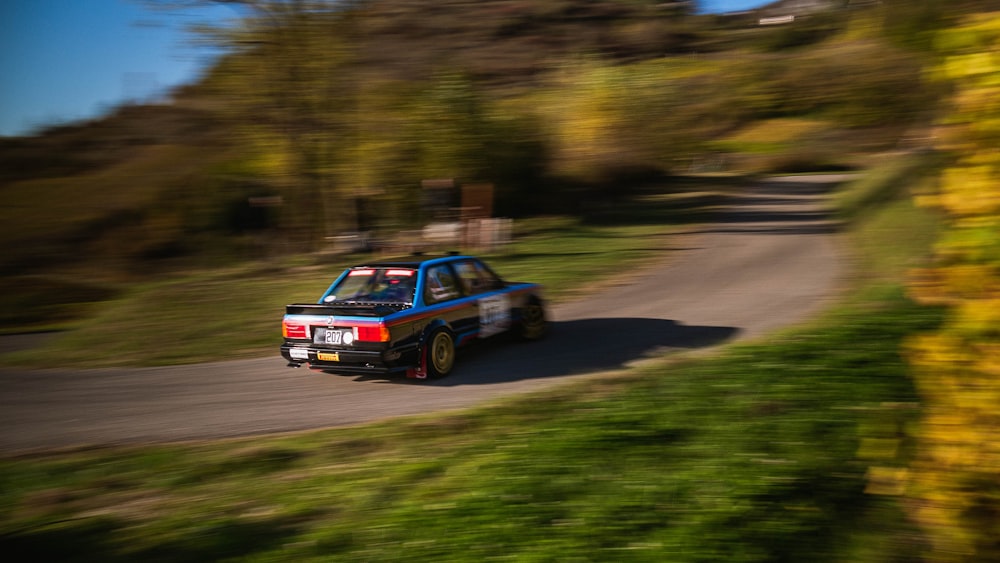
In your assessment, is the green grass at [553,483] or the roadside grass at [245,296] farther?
the roadside grass at [245,296]

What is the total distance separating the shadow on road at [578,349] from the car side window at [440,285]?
88 centimetres

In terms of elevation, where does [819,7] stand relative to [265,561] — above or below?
above

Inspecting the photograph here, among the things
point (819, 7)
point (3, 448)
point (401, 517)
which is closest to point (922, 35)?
point (401, 517)

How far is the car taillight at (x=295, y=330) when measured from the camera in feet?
30.2

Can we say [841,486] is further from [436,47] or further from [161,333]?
[436,47]

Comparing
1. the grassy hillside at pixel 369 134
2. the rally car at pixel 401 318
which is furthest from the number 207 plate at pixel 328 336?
the grassy hillside at pixel 369 134

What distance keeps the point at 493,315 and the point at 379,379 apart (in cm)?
183

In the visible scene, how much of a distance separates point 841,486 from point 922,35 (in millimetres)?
11877

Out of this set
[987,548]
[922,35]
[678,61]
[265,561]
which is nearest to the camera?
[987,548]

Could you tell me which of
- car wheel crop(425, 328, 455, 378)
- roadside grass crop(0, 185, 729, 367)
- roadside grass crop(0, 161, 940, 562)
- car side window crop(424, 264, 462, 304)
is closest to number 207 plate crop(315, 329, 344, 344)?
car wheel crop(425, 328, 455, 378)

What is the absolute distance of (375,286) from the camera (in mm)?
9930

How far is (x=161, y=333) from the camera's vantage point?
503 inches

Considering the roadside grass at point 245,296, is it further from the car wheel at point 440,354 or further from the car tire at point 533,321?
the car tire at point 533,321

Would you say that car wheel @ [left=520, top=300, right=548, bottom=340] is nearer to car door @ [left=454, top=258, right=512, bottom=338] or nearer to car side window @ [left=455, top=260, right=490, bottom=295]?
car door @ [left=454, top=258, right=512, bottom=338]
